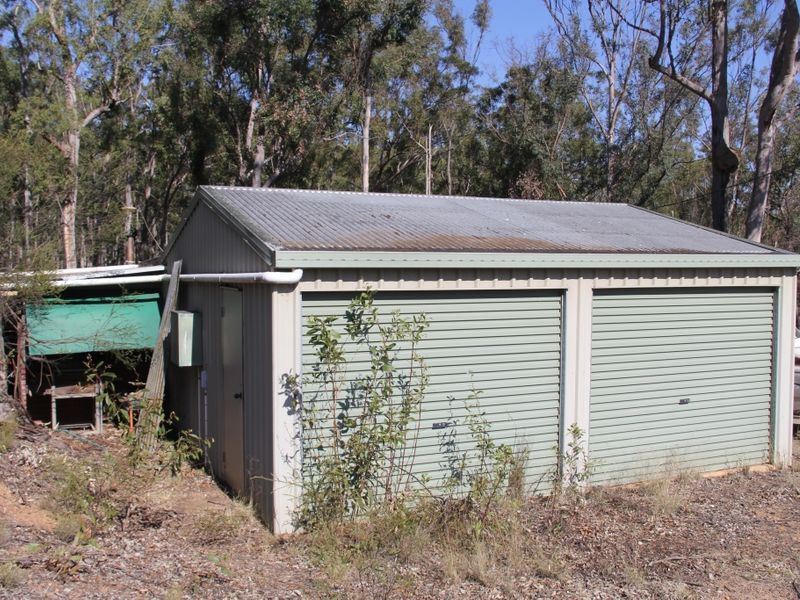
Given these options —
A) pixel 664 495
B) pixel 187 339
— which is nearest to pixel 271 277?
pixel 187 339

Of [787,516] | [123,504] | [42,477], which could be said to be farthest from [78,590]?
[787,516]

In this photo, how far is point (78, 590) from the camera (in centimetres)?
419

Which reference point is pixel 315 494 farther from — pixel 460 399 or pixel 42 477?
pixel 42 477

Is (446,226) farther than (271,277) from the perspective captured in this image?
Yes

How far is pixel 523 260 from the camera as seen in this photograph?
21.5 feet

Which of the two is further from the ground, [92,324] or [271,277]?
[271,277]

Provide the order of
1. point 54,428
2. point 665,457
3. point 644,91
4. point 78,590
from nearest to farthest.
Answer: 1. point 78,590
2. point 665,457
3. point 54,428
4. point 644,91

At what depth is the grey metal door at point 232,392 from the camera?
660 centimetres

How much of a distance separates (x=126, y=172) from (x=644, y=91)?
19315mm

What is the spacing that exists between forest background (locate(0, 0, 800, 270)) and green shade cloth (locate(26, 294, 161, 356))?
5.00m

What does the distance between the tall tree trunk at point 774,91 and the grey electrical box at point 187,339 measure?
457 inches

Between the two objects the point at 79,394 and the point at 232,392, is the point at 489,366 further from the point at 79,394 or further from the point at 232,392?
the point at 79,394

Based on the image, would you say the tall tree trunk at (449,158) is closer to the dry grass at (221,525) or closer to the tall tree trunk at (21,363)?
the tall tree trunk at (21,363)

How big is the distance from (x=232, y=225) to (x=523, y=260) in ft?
8.69
